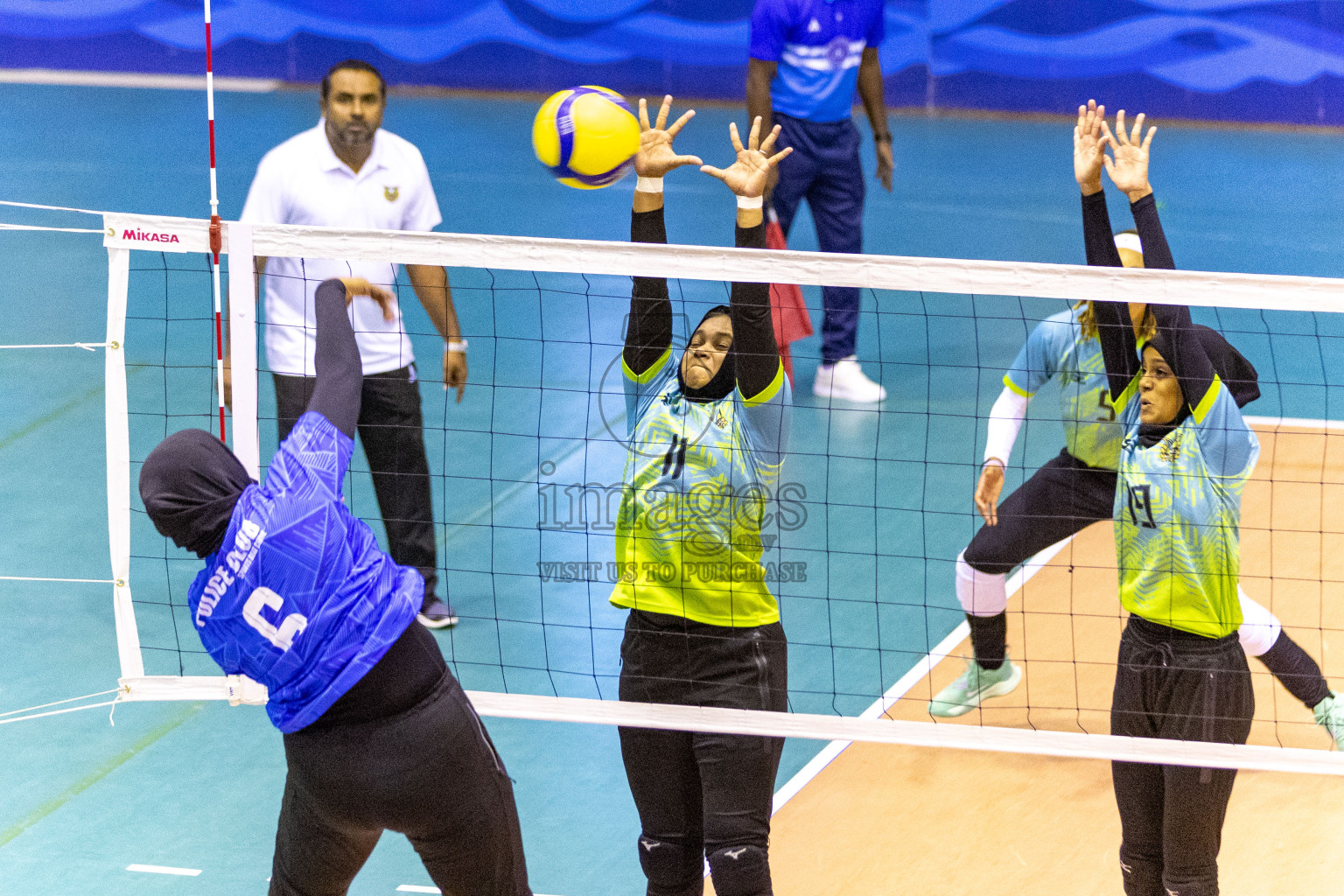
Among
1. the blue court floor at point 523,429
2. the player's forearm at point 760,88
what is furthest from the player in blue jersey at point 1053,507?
the player's forearm at point 760,88

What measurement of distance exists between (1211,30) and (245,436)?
37.9ft

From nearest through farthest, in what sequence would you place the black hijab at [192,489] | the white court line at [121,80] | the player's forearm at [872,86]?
1. the black hijab at [192,489]
2. the player's forearm at [872,86]
3. the white court line at [121,80]

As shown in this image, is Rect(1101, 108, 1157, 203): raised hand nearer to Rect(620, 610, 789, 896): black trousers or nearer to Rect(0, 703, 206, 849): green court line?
Rect(620, 610, 789, 896): black trousers

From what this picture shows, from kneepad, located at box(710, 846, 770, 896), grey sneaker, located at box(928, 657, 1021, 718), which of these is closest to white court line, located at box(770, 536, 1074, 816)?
grey sneaker, located at box(928, 657, 1021, 718)

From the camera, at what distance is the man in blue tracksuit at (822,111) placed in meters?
7.86

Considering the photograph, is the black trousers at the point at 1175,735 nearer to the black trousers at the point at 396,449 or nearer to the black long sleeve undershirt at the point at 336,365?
the black long sleeve undershirt at the point at 336,365

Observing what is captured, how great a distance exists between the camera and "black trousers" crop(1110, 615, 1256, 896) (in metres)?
3.64

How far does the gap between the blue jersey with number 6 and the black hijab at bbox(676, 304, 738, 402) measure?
3.31 ft

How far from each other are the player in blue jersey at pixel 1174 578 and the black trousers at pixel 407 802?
5.51 feet

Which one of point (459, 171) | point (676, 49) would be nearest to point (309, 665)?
point (459, 171)

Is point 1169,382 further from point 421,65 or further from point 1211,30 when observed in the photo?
point 421,65

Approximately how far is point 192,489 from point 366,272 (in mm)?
2683

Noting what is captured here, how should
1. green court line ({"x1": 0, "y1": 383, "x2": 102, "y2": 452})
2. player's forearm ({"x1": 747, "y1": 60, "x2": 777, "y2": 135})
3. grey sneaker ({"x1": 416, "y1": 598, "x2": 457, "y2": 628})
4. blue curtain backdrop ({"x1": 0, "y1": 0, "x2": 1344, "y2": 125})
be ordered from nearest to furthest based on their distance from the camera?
grey sneaker ({"x1": 416, "y1": 598, "x2": 457, "y2": 628}), green court line ({"x1": 0, "y1": 383, "x2": 102, "y2": 452}), player's forearm ({"x1": 747, "y1": 60, "x2": 777, "y2": 135}), blue curtain backdrop ({"x1": 0, "y1": 0, "x2": 1344, "y2": 125})

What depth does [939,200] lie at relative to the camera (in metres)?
11.5
